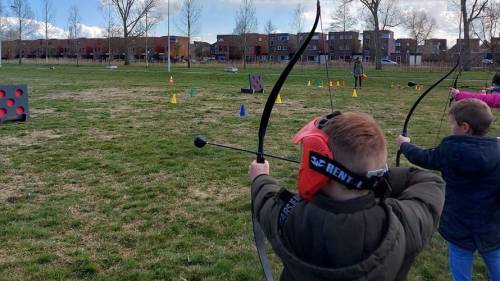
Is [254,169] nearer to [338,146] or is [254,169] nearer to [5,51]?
[338,146]

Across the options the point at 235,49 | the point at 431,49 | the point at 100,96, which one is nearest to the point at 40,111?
the point at 100,96

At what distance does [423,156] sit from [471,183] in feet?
1.16

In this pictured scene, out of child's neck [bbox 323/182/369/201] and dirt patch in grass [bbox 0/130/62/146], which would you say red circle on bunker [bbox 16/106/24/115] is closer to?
dirt patch in grass [bbox 0/130/62/146]

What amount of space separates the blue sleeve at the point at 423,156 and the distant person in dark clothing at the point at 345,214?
5.32 ft

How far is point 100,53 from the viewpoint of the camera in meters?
113

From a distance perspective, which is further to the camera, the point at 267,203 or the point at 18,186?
the point at 18,186

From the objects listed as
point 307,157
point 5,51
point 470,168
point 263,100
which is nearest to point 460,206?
point 470,168

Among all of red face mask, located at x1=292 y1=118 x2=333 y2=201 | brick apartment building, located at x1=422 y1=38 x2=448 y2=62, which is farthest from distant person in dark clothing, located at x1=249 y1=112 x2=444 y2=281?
brick apartment building, located at x1=422 y1=38 x2=448 y2=62

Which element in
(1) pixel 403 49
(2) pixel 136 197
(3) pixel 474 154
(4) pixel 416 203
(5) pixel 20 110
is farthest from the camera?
(1) pixel 403 49

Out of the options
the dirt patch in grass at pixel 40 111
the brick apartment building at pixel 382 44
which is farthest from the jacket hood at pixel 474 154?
the brick apartment building at pixel 382 44

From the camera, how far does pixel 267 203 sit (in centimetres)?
199

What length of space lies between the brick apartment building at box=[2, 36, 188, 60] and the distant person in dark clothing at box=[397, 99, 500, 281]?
291 feet

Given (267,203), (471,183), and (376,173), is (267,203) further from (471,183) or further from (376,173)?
(471,183)

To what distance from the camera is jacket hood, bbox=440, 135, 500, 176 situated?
316cm
